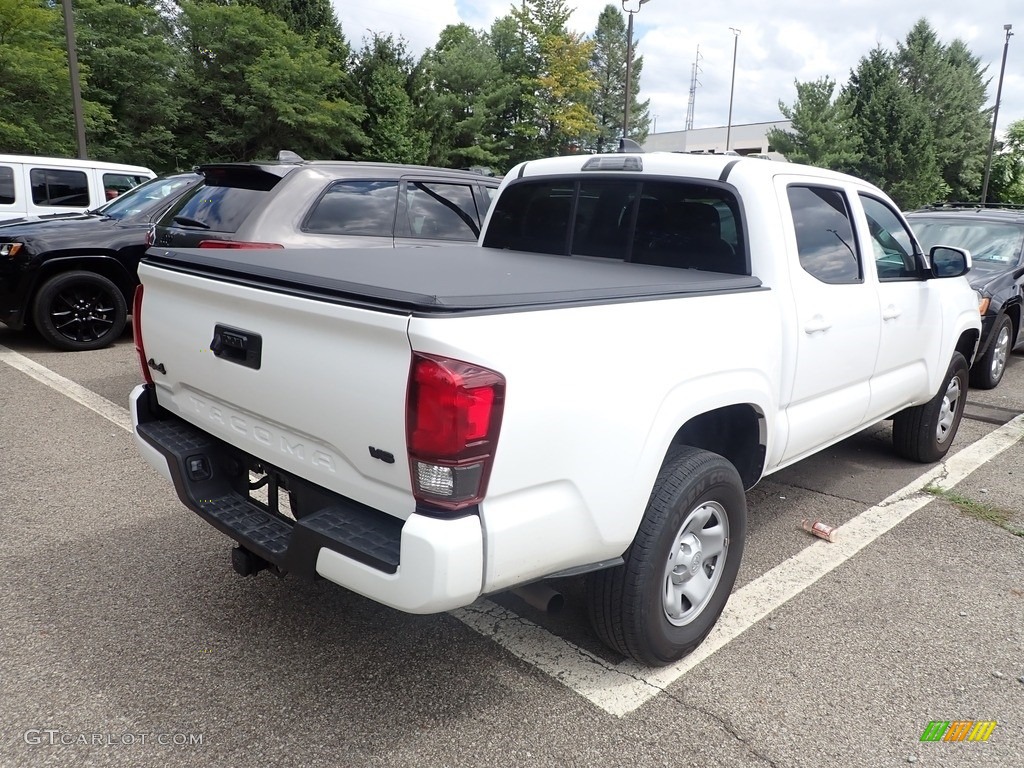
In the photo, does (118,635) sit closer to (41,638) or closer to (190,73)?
(41,638)

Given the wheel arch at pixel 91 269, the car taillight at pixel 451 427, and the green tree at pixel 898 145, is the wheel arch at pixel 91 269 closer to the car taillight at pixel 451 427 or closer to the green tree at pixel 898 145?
the car taillight at pixel 451 427

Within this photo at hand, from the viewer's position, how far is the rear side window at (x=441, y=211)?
6.20m

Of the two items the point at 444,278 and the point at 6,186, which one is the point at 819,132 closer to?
the point at 6,186

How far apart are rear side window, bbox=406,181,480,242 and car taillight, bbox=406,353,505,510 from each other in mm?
4436

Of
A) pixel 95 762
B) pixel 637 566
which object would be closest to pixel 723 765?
pixel 637 566

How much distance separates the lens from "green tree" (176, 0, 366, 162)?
28.7 m

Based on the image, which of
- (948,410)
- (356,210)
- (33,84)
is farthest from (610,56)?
(948,410)

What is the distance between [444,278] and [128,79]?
27.7 meters

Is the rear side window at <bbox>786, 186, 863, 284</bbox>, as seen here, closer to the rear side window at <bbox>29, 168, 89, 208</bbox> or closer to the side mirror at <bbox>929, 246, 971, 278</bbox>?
the side mirror at <bbox>929, 246, 971, 278</bbox>

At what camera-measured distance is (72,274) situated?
7422mm

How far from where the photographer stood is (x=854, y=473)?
195 inches

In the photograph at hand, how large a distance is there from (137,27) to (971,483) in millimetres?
28708

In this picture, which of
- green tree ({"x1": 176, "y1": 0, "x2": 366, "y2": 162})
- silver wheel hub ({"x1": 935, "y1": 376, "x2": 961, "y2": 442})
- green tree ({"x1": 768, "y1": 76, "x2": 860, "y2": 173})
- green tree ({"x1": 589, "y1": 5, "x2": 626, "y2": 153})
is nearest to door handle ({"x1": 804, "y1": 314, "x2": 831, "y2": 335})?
silver wheel hub ({"x1": 935, "y1": 376, "x2": 961, "y2": 442})

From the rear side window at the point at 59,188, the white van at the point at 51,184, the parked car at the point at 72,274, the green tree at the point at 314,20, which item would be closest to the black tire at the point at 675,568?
the parked car at the point at 72,274
